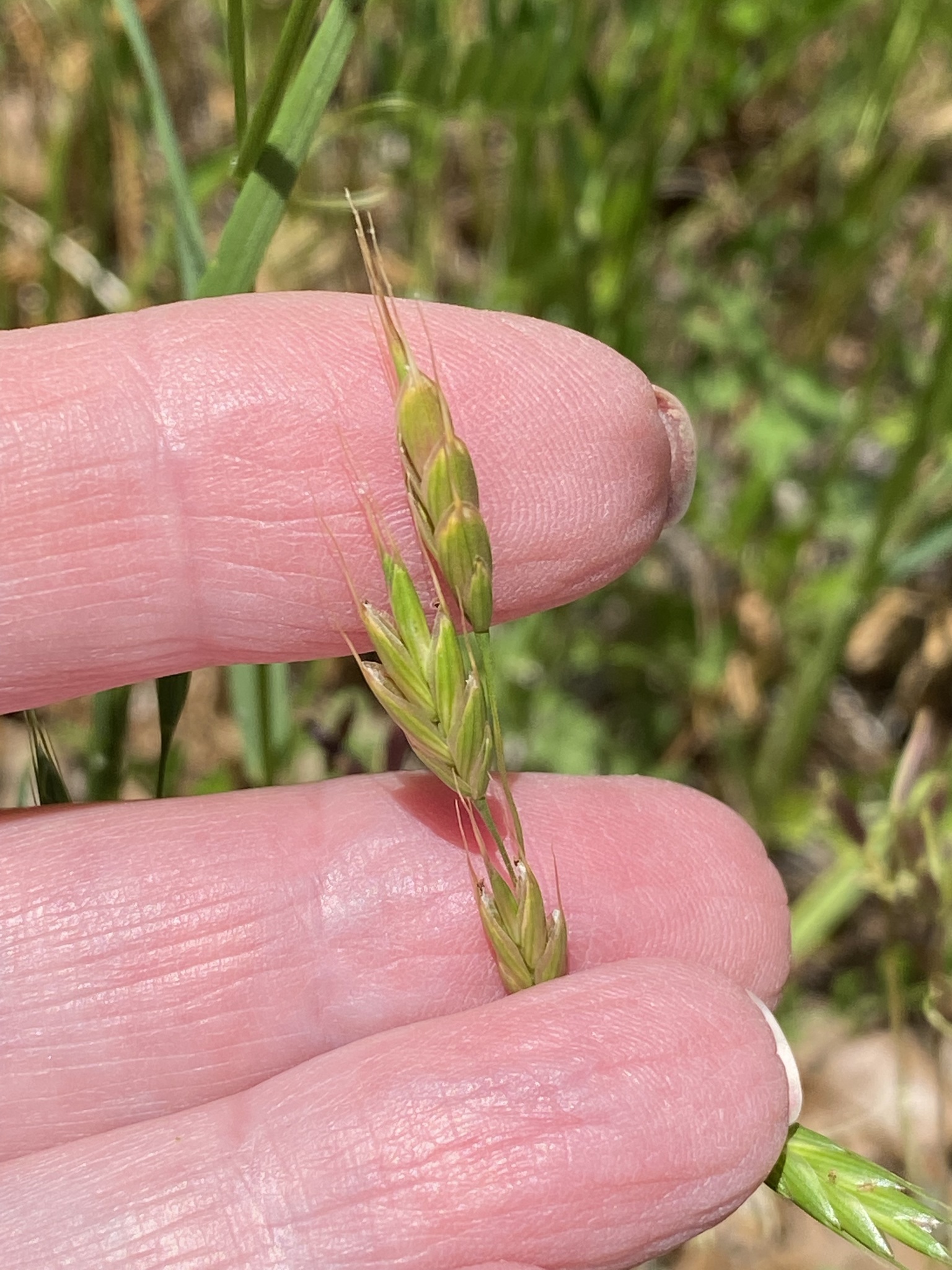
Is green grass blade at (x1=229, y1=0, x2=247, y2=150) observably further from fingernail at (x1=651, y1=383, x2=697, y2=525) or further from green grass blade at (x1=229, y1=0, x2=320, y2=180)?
fingernail at (x1=651, y1=383, x2=697, y2=525)

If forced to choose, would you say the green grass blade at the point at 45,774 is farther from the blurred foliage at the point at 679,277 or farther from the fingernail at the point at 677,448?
the fingernail at the point at 677,448

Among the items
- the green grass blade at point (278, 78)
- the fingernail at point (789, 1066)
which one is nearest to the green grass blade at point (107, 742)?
the green grass blade at point (278, 78)

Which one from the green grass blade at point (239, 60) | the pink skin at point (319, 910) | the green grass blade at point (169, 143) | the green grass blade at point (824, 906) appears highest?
the green grass blade at point (239, 60)

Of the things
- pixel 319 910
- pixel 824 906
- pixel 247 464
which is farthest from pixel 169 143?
pixel 824 906

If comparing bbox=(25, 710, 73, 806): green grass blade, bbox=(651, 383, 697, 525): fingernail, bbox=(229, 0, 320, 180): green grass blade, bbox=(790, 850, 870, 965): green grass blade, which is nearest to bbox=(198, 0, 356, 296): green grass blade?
bbox=(229, 0, 320, 180): green grass blade

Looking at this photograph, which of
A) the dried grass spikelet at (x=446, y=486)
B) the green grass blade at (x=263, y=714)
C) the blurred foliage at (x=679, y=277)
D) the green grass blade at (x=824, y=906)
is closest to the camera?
the dried grass spikelet at (x=446, y=486)

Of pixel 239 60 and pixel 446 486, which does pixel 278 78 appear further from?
pixel 446 486

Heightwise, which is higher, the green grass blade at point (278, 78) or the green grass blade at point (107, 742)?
the green grass blade at point (278, 78)

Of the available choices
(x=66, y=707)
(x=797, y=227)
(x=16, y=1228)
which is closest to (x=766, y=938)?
(x=16, y=1228)

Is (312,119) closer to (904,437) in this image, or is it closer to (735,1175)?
(735,1175)
